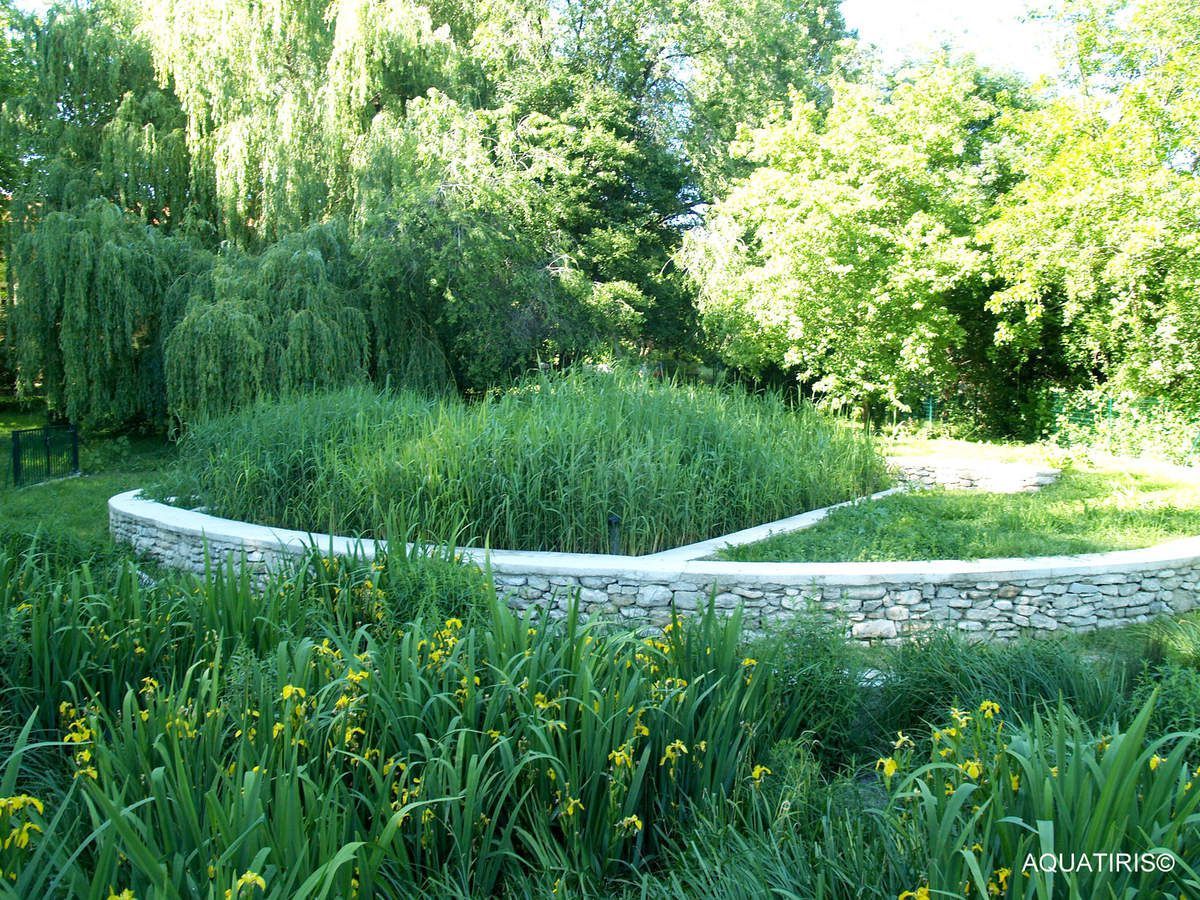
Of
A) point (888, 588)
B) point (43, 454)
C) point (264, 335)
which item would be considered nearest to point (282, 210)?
point (264, 335)

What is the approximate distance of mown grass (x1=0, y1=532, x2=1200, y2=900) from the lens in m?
2.34

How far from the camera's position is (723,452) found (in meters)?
7.61

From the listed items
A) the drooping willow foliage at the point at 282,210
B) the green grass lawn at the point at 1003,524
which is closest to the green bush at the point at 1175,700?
the green grass lawn at the point at 1003,524

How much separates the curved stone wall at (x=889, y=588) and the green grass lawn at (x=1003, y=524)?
1.35 feet

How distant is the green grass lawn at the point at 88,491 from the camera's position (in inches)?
344

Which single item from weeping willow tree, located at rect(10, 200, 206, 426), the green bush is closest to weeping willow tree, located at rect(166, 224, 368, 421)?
weeping willow tree, located at rect(10, 200, 206, 426)

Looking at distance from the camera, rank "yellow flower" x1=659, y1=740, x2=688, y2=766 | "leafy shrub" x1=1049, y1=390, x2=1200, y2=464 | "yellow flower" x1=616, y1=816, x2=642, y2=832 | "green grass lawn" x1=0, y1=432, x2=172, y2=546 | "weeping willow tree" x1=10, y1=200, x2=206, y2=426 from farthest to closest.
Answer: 1. "weeping willow tree" x1=10, y1=200, x2=206, y2=426
2. "leafy shrub" x1=1049, y1=390, x2=1200, y2=464
3. "green grass lawn" x1=0, y1=432, x2=172, y2=546
4. "yellow flower" x1=659, y1=740, x2=688, y2=766
5. "yellow flower" x1=616, y1=816, x2=642, y2=832

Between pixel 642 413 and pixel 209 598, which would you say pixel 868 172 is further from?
pixel 209 598

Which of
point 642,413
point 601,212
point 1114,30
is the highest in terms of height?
point 1114,30

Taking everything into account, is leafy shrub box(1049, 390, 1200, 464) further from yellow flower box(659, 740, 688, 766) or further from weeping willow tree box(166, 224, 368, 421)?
weeping willow tree box(166, 224, 368, 421)

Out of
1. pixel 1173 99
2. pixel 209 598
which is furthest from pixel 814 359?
pixel 209 598

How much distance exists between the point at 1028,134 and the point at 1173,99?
220 cm

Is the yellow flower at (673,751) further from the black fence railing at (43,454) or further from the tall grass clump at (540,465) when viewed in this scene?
the black fence railing at (43,454)

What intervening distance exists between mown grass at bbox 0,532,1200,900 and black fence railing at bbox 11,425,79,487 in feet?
32.3
